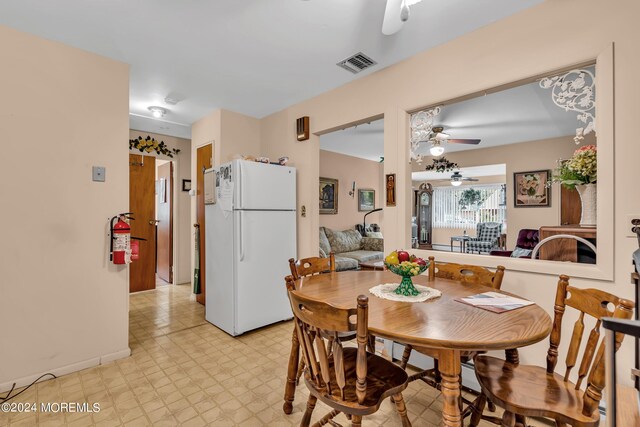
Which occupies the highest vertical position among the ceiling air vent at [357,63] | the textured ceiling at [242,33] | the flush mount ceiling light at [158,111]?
the textured ceiling at [242,33]

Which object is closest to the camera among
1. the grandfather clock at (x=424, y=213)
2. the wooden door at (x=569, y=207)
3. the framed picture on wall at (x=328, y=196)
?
the wooden door at (x=569, y=207)

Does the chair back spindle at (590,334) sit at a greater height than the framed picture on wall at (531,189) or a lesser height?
lesser

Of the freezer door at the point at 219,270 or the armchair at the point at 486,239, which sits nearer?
the freezer door at the point at 219,270

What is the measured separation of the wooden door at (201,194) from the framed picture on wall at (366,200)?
3672mm

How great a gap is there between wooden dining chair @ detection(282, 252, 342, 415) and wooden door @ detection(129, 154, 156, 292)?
3.50 m

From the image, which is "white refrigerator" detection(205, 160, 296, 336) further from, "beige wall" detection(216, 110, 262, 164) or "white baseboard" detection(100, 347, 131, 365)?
"white baseboard" detection(100, 347, 131, 365)

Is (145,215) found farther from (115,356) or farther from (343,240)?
(343,240)

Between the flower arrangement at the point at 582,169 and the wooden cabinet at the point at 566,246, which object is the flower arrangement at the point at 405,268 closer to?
the wooden cabinet at the point at 566,246

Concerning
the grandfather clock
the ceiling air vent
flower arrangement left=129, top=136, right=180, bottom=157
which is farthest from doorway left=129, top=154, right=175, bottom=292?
the grandfather clock

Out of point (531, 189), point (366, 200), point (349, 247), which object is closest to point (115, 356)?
point (349, 247)

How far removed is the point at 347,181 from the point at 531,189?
11.2 ft

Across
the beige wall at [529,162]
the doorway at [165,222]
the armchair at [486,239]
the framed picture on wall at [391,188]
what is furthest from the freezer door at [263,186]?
the armchair at [486,239]

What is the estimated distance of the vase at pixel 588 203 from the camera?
187cm

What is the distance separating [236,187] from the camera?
9.80 ft
